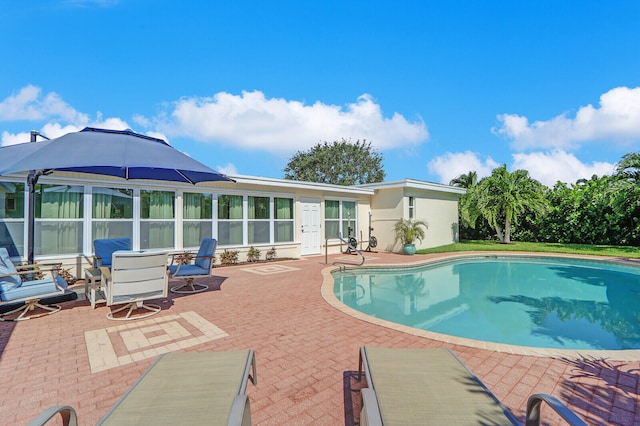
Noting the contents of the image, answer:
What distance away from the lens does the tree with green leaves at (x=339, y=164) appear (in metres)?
34.9

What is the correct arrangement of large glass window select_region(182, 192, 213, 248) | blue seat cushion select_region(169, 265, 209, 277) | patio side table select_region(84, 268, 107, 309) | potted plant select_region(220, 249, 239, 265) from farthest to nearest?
potted plant select_region(220, 249, 239, 265) < large glass window select_region(182, 192, 213, 248) < blue seat cushion select_region(169, 265, 209, 277) < patio side table select_region(84, 268, 107, 309)

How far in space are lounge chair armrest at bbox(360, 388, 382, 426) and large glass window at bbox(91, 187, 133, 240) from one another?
863cm

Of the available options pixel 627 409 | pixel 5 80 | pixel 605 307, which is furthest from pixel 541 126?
pixel 5 80

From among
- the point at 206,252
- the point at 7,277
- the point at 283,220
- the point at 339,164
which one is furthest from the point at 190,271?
the point at 339,164

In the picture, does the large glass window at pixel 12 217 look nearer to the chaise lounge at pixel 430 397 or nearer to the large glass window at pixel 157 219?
the large glass window at pixel 157 219

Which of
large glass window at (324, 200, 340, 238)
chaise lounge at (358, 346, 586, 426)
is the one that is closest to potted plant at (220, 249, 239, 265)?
large glass window at (324, 200, 340, 238)

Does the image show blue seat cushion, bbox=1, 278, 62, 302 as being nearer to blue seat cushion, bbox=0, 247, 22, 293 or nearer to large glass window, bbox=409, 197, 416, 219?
blue seat cushion, bbox=0, 247, 22, 293

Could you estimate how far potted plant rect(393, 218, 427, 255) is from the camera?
43.6ft

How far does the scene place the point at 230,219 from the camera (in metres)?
10.6

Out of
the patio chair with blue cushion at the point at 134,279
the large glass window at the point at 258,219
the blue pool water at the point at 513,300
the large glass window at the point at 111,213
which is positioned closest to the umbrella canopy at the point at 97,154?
the patio chair with blue cushion at the point at 134,279

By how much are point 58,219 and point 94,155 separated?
4.72m

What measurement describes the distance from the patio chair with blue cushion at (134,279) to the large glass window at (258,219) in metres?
6.02

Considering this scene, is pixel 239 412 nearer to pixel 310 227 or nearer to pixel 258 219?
pixel 258 219

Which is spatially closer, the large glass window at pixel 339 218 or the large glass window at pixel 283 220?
the large glass window at pixel 283 220
